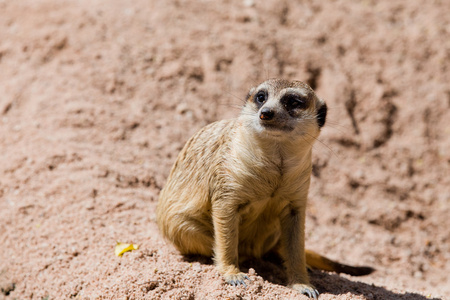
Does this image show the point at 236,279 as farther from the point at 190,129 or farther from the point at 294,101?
the point at 190,129

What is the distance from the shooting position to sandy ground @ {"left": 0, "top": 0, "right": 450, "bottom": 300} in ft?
10.8

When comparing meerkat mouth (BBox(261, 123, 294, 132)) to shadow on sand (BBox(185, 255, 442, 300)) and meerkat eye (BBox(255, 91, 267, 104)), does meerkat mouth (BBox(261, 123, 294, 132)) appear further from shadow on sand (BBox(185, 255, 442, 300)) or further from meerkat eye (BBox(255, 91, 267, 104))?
shadow on sand (BBox(185, 255, 442, 300))

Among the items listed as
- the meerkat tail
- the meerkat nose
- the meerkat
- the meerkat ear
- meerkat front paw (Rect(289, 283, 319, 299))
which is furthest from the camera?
the meerkat tail

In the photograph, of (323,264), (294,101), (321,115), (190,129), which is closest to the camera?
(294,101)

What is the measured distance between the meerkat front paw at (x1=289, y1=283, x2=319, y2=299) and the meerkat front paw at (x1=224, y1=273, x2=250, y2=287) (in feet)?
1.02

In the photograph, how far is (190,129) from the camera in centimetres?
488

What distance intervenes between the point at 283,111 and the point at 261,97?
0.23 m

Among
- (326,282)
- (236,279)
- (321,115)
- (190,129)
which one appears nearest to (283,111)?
(321,115)

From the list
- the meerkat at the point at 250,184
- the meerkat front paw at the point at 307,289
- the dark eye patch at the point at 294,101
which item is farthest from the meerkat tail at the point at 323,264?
the dark eye patch at the point at 294,101

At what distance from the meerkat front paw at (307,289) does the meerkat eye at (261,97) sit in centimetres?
109

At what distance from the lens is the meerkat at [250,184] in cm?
281

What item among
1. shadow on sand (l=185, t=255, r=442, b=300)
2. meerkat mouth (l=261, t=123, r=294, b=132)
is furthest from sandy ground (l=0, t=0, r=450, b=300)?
meerkat mouth (l=261, t=123, r=294, b=132)

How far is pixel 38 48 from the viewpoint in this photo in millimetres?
5395

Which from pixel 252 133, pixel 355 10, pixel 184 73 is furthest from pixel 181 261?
pixel 355 10
